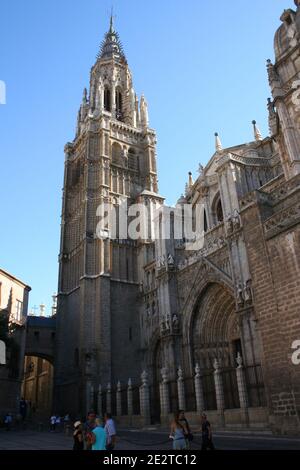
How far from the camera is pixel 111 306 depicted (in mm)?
30516

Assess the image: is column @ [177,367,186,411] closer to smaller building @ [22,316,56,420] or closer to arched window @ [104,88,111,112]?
smaller building @ [22,316,56,420]

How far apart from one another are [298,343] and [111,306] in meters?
20.8

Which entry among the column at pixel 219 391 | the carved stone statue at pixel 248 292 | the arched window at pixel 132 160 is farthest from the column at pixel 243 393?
the arched window at pixel 132 160

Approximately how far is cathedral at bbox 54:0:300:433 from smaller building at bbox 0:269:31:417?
396cm

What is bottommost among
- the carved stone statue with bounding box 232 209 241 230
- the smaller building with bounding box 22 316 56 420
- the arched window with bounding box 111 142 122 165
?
the smaller building with bounding box 22 316 56 420

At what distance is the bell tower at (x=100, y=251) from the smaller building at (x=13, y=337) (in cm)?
394

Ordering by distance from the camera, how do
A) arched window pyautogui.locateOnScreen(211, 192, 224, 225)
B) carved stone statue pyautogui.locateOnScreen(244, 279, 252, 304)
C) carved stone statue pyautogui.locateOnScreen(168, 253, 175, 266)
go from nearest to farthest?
carved stone statue pyautogui.locateOnScreen(244, 279, 252, 304)
carved stone statue pyautogui.locateOnScreen(168, 253, 175, 266)
arched window pyautogui.locateOnScreen(211, 192, 224, 225)

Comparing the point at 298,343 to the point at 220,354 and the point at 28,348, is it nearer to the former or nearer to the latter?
the point at 220,354

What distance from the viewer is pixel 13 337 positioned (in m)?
27.0

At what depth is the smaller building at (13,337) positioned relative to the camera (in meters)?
25.5

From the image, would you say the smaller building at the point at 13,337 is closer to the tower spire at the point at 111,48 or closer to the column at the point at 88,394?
the column at the point at 88,394

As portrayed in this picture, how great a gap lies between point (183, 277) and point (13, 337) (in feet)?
40.1

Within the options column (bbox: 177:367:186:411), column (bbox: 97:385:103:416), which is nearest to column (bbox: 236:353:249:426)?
column (bbox: 177:367:186:411)

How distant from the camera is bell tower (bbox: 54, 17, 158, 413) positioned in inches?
1143
